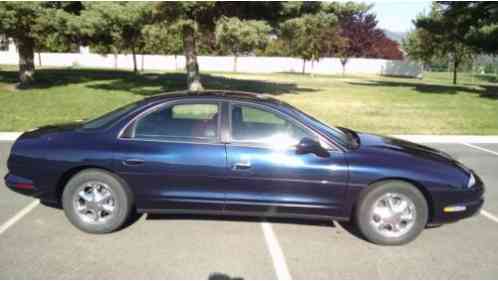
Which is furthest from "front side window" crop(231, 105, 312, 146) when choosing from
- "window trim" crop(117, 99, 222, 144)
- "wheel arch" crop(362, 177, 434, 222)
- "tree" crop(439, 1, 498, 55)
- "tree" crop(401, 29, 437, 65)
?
"tree" crop(401, 29, 437, 65)

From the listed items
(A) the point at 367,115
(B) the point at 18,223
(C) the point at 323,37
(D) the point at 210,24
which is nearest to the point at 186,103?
(B) the point at 18,223

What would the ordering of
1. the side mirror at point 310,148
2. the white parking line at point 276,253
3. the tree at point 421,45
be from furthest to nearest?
the tree at point 421,45
the side mirror at point 310,148
the white parking line at point 276,253

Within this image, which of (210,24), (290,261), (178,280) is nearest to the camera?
(178,280)

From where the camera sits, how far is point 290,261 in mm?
3926

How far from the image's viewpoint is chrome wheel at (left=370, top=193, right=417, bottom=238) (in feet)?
14.0

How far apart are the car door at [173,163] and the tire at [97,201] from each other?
0.13m

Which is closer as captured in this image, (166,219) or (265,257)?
(265,257)

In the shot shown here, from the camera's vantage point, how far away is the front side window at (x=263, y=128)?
4309mm

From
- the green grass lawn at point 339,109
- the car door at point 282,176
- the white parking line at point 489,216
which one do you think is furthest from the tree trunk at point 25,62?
the white parking line at point 489,216

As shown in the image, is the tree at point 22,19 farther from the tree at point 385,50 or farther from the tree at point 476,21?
the tree at point 385,50

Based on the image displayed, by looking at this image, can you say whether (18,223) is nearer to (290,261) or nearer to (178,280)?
(178,280)

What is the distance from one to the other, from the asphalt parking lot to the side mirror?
36.5 inches

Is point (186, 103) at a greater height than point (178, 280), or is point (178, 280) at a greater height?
Answer: point (186, 103)

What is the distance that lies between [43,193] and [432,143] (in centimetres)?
859
